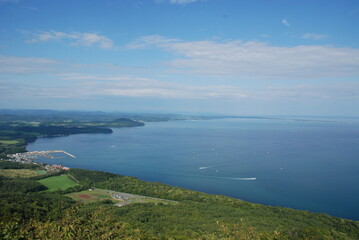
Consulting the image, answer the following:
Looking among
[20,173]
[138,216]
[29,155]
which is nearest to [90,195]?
[138,216]

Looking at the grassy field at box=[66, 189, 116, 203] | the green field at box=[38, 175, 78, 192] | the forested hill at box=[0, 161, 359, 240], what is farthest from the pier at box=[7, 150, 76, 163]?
the grassy field at box=[66, 189, 116, 203]

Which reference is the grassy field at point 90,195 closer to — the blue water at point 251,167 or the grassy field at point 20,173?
the blue water at point 251,167

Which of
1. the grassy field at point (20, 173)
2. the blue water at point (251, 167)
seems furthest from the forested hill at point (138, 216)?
the blue water at point (251, 167)

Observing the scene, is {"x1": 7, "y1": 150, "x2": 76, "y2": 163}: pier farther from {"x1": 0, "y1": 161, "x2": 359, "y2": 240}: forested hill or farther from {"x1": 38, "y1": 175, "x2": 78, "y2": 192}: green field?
{"x1": 38, "y1": 175, "x2": 78, "y2": 192}: green field

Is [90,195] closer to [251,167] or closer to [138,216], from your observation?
[138,216]

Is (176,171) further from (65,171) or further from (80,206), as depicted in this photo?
(80,206)

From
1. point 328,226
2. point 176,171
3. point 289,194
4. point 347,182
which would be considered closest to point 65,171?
point 176,171
